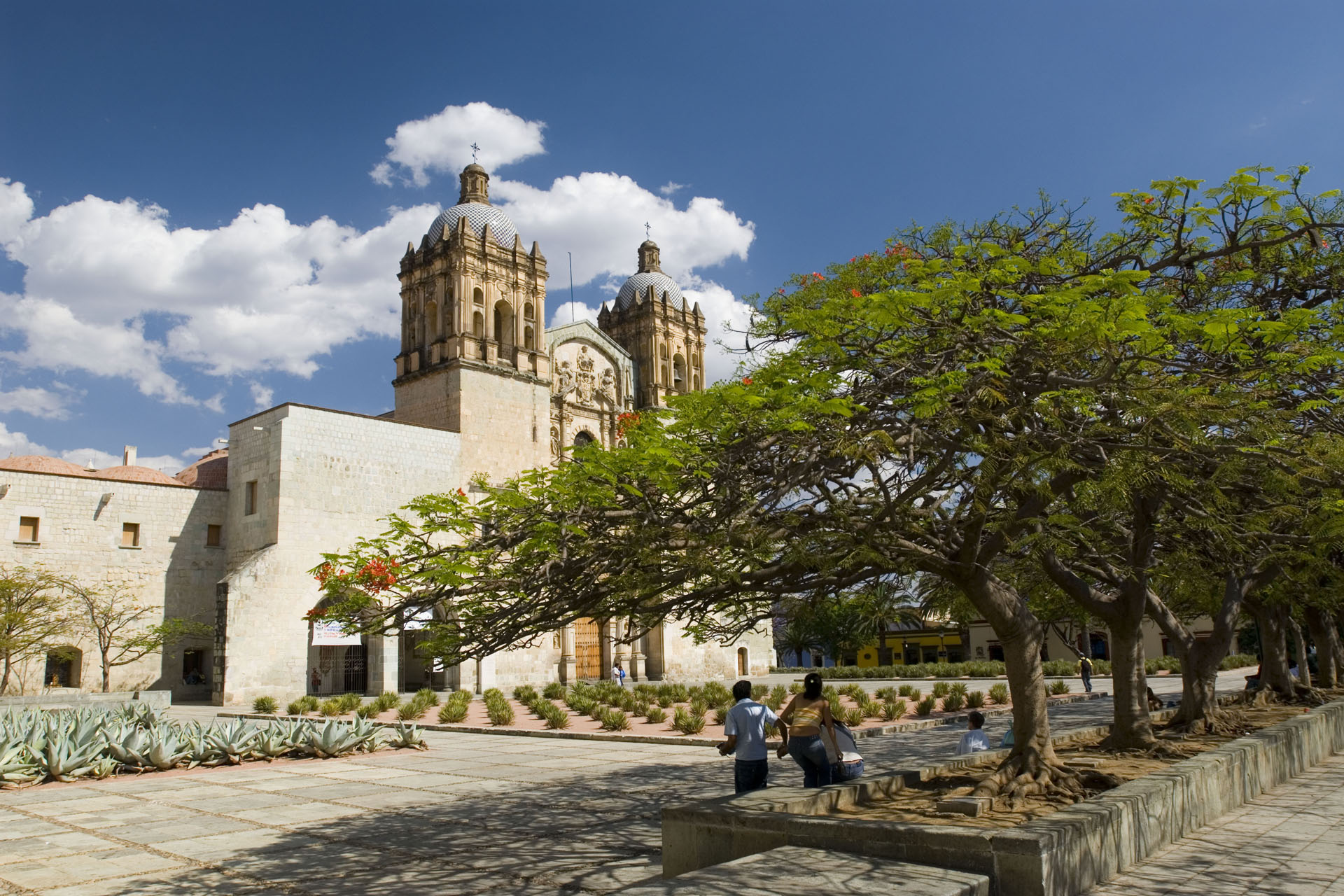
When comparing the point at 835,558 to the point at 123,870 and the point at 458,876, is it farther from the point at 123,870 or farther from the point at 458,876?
the point at 123,870

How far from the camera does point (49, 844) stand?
8.09 m

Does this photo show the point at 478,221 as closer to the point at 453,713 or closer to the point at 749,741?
the point at 453,713

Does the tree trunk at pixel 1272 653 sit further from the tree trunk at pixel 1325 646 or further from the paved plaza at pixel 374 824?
the paved plaza at pixel 374 824

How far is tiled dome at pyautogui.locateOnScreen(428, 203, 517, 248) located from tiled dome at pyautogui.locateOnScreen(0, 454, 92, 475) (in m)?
16.6

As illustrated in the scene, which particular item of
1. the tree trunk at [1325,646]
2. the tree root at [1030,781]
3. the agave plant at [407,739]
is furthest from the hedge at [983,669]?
the tree root at [1030,781]

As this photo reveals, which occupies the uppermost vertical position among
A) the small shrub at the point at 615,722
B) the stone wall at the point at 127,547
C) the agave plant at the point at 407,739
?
the stone wall at the point at 127,547

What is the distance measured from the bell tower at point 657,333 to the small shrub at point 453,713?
27.4 meters

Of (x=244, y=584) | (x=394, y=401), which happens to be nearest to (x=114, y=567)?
(x=244, y=584)

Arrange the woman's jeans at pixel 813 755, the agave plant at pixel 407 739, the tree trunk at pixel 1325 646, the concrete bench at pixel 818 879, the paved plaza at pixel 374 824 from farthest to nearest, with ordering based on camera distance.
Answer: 1. the tree trunk at pixel 1325 646
2. the agave plant at pixel 407 739
3. the woman's jeans at pixel 813 755
4. the paved plaza at pixel 374 824
5. the concrete bench at pixel 818 879

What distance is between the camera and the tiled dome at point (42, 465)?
3175cm

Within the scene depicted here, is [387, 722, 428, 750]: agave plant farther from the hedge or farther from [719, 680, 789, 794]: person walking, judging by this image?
the hedge

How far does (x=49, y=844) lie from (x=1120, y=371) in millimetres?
9459

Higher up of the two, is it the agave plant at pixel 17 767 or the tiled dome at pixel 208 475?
the tiled dome at pixel 208 475

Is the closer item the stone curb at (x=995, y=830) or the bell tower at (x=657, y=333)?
the stone curb at (x=995, y=830)
